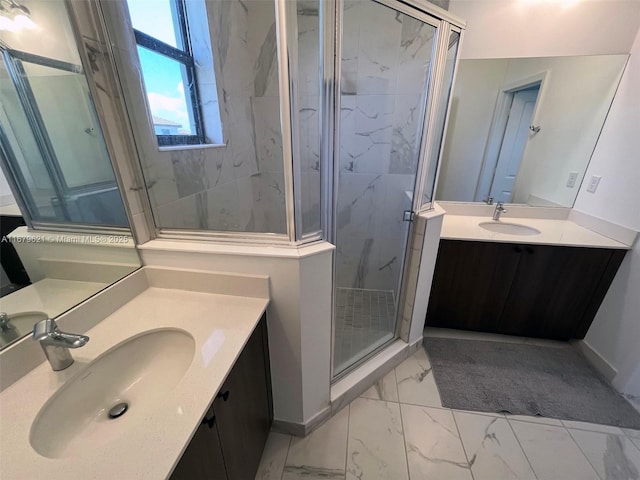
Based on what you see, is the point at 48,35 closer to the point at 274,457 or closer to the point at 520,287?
the point at 274,457

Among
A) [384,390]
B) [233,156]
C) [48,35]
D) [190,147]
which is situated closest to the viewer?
[48,35]

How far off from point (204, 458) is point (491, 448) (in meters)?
1.38

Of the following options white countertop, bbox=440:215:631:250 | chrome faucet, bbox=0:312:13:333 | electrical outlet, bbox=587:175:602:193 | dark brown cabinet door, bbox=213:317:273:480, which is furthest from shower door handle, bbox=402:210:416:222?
chrome faucet, bbox=0:312:13:333

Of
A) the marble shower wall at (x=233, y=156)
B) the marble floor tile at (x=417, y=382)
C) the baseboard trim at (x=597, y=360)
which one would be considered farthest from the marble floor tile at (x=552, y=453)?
the marble shower wall at (x=233, y=156)

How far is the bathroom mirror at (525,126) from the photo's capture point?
5.60 feet

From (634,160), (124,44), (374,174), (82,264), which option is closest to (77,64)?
(124,44)

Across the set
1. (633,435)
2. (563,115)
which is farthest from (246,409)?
(563,115)

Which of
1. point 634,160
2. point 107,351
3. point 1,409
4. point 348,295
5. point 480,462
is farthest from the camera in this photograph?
point 348,295

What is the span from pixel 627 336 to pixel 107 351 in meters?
2.52

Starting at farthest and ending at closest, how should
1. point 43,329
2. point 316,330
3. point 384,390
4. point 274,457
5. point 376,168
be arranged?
point 376,168, point 384,390, point 274,457, point 316,330, point 43,329

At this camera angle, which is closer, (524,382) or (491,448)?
(491,448)

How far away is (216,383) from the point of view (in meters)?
0.69

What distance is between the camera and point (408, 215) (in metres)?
1.56

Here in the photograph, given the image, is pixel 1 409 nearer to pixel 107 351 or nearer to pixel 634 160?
pixel 107 351
